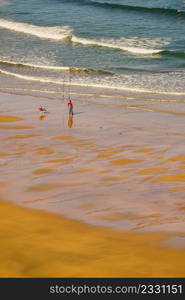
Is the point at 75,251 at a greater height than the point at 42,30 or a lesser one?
greater

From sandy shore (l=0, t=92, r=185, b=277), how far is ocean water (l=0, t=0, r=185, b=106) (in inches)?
290

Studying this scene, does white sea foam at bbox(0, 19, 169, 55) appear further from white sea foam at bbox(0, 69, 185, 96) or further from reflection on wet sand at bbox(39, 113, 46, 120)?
reflection on wet sand at bbox(39, 113, 46, 120)

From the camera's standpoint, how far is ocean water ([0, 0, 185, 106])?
26.2 metres

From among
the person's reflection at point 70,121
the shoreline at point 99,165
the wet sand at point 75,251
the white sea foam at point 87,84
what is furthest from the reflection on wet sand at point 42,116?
the wet sand at point 75,251

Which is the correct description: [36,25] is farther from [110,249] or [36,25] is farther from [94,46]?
[110,249]

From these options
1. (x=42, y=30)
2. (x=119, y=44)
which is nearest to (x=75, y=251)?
(x=119, y=44)

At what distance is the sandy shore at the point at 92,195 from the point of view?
798 cm

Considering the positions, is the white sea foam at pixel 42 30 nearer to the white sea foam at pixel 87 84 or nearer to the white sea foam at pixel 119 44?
the white sea foam at pixel 119 44

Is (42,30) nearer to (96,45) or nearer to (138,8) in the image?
(96,45)

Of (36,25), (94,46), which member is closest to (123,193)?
(94,46)

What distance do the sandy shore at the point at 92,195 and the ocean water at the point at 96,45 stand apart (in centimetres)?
737

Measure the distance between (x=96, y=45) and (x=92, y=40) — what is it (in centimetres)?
137

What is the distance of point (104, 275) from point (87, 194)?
132 inches

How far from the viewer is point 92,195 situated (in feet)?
35.1
